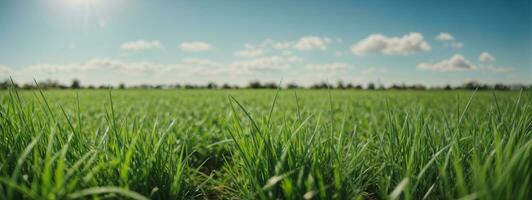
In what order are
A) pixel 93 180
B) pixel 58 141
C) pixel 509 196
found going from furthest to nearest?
pixel 58 141 → pixel 93 180 → pixel 509 196

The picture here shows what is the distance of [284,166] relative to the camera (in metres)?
1.58

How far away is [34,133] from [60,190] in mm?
Answer: 741

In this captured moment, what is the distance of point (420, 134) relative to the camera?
174 cm

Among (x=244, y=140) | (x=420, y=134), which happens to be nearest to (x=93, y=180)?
(x=244, y=140)

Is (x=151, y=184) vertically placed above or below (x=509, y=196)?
below

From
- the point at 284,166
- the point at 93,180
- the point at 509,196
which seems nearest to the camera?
the point at 509,196

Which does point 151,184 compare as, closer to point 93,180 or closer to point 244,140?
point 93,180

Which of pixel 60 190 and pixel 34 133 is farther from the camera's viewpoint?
pixel 34 133

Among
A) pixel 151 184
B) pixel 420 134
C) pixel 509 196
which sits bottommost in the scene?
pixel 151 184

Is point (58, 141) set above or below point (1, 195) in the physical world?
above

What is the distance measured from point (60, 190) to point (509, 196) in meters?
1.56

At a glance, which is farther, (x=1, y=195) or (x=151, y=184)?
(x=151, y=184)

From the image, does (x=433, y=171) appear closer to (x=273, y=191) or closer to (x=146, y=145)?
(x=273, y=191)

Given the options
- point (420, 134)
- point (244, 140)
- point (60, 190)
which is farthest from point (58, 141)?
point (420, 134)
